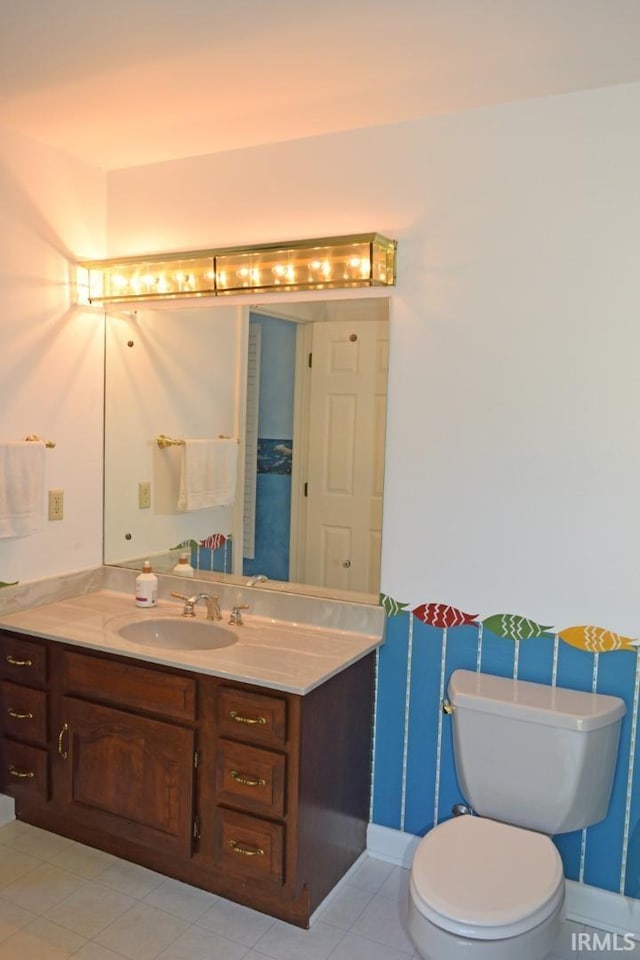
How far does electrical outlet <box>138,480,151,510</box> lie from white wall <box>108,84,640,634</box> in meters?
1.00

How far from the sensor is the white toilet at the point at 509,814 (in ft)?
5.58

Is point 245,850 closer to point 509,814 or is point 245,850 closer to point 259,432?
point 509,814

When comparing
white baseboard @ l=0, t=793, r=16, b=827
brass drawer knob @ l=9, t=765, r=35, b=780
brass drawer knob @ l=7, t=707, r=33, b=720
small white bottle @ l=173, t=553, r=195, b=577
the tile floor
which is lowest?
the tile floor

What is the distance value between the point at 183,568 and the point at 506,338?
56.5 inches

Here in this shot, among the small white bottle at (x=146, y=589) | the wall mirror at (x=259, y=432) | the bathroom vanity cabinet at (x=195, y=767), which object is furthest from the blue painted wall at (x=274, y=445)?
the bathroom vanity cabinet at (x=195, y=767)

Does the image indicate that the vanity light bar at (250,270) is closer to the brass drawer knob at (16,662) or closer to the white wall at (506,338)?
the white wall at (506,338)

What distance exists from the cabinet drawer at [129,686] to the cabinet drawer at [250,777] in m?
0.17

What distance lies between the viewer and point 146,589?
111 inches

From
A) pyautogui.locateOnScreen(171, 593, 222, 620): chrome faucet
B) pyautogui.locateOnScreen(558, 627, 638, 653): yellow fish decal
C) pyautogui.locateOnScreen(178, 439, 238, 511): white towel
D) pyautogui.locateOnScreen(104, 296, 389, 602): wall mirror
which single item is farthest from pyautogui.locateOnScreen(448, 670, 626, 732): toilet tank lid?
pyautogui.locateOnScreen(178, 439, 238, 511): white towel

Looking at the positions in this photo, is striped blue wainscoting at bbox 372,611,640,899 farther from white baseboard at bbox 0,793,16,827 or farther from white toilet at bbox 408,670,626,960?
white baseboard at bbox 0,793,16,827

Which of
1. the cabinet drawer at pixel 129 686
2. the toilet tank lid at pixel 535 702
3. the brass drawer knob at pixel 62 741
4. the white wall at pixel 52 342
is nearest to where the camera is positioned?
the toilet tank lid at pixel 535 702

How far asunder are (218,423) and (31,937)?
1665 mm

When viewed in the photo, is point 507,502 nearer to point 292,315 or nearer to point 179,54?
point 292,315

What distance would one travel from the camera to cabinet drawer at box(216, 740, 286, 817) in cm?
214
